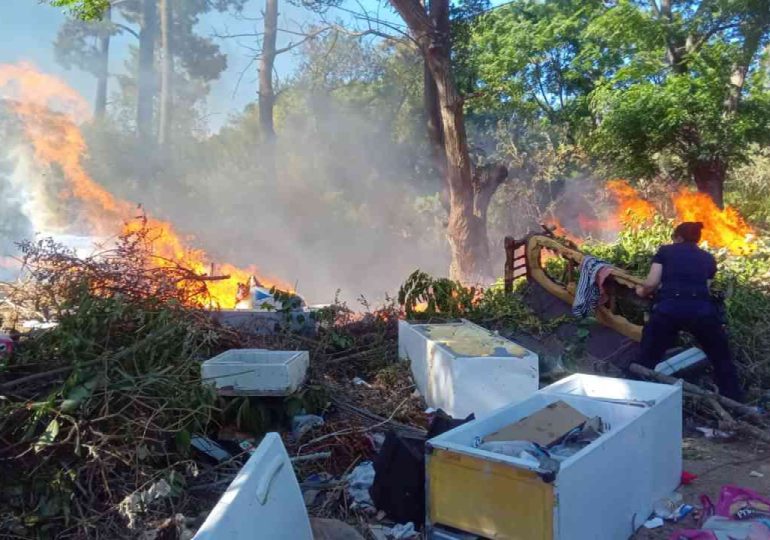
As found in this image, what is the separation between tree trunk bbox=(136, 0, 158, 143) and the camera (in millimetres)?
25906

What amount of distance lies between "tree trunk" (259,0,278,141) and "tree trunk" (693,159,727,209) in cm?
1295

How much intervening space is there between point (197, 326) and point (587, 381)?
10.4 ft

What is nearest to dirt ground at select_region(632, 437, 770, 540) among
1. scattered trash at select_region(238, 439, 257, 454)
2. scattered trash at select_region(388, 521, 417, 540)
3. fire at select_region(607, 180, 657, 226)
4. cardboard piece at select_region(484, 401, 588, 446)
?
cardboard piece at select_region(484, 401, 588, 446)

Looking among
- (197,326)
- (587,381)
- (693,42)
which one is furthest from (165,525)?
(693,42)

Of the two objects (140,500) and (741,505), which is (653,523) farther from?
(140,500)

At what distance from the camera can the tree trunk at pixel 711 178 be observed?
45.6 feet

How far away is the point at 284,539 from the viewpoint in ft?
9.86

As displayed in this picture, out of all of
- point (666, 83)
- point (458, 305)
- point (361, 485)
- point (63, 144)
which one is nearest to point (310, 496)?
point (361, 485)

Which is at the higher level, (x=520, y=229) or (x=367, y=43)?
(x=367, y=43)

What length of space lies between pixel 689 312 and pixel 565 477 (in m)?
3.41

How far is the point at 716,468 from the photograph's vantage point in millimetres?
4758

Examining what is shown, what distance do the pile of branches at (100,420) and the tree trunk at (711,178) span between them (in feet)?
38.6

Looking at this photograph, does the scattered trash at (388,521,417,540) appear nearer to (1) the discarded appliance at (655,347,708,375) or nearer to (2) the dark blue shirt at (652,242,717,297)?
(1) the discarded appliance at (655,347,708,375)

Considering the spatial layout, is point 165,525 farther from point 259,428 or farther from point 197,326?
point 197,326
